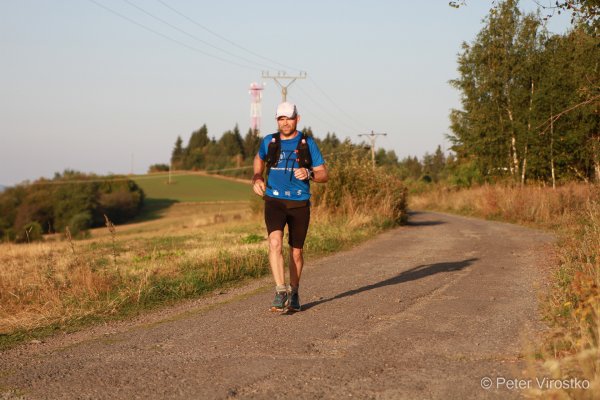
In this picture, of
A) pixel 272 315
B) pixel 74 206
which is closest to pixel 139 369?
pixel 272 315

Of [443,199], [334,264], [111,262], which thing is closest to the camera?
[334,264]

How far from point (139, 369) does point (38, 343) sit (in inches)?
72.6

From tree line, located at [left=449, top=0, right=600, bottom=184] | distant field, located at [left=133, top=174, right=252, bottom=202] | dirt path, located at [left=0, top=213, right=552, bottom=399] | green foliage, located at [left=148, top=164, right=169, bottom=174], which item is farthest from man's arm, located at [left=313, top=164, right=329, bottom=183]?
green foliage, located at [left=148, top=164, right=169, bottom=174]

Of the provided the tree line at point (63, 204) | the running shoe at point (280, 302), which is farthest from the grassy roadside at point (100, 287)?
the tree line at point (63, 204)

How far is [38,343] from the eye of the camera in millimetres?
6488

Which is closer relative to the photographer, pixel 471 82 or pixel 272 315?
pixel 272 315

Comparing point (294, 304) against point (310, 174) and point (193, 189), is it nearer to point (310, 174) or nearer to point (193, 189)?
point (310, 174)

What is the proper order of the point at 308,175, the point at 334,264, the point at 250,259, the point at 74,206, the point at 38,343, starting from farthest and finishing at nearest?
the point at 74,206 → the point at 334,264 → the point at 250,259 → the point at 308,175 → the point at 38,343

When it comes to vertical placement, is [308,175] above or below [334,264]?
above

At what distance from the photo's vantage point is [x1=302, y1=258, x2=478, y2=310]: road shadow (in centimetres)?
853

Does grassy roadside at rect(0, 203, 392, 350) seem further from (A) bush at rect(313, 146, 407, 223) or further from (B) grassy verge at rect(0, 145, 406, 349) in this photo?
(A) bush at rect(313, 146, 407, 223)

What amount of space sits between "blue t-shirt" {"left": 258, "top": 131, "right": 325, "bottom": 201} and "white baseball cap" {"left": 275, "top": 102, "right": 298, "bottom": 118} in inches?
9.7

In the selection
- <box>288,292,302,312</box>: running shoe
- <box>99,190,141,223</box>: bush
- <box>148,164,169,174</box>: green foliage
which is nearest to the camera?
<box>288,292,302,312</box>: running shoe

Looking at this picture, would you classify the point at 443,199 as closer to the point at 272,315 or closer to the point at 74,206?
the point at 272,315
